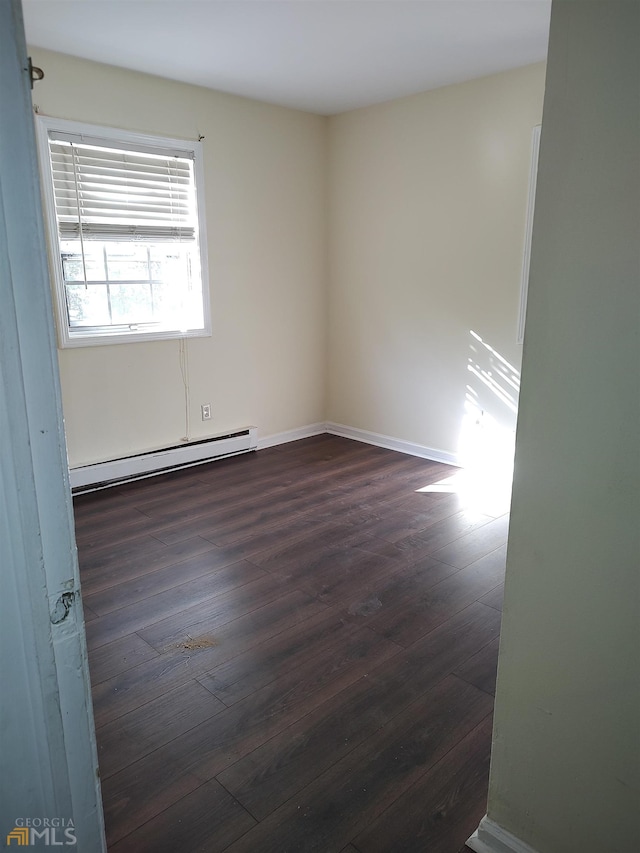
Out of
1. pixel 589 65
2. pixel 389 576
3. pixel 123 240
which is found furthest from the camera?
pixel 123 240

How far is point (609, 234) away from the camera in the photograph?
3.69 feet

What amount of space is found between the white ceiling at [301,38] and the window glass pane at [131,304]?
1.33m

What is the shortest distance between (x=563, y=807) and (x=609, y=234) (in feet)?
4.17

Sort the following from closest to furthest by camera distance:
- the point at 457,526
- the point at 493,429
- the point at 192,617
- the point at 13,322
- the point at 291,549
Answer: the point at 13,322 < the point at 192,617 < the point at 291,549 < the point at 457,526 < the point at 493,429

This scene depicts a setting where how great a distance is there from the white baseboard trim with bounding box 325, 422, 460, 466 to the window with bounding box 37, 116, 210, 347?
5.27ft

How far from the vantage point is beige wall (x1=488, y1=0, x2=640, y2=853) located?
110cm

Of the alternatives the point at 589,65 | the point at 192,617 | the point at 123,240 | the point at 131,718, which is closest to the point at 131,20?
the point at 123,240

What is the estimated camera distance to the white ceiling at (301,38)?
2.79m

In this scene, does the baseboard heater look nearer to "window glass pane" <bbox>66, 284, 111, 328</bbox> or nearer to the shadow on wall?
"window glass pane" <bbox>66, 284, 111, 328</bbox>

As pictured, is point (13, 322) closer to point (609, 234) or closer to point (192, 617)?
point (609, 234)

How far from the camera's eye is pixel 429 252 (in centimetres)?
440

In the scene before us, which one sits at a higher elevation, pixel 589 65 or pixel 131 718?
pixel 589 65
